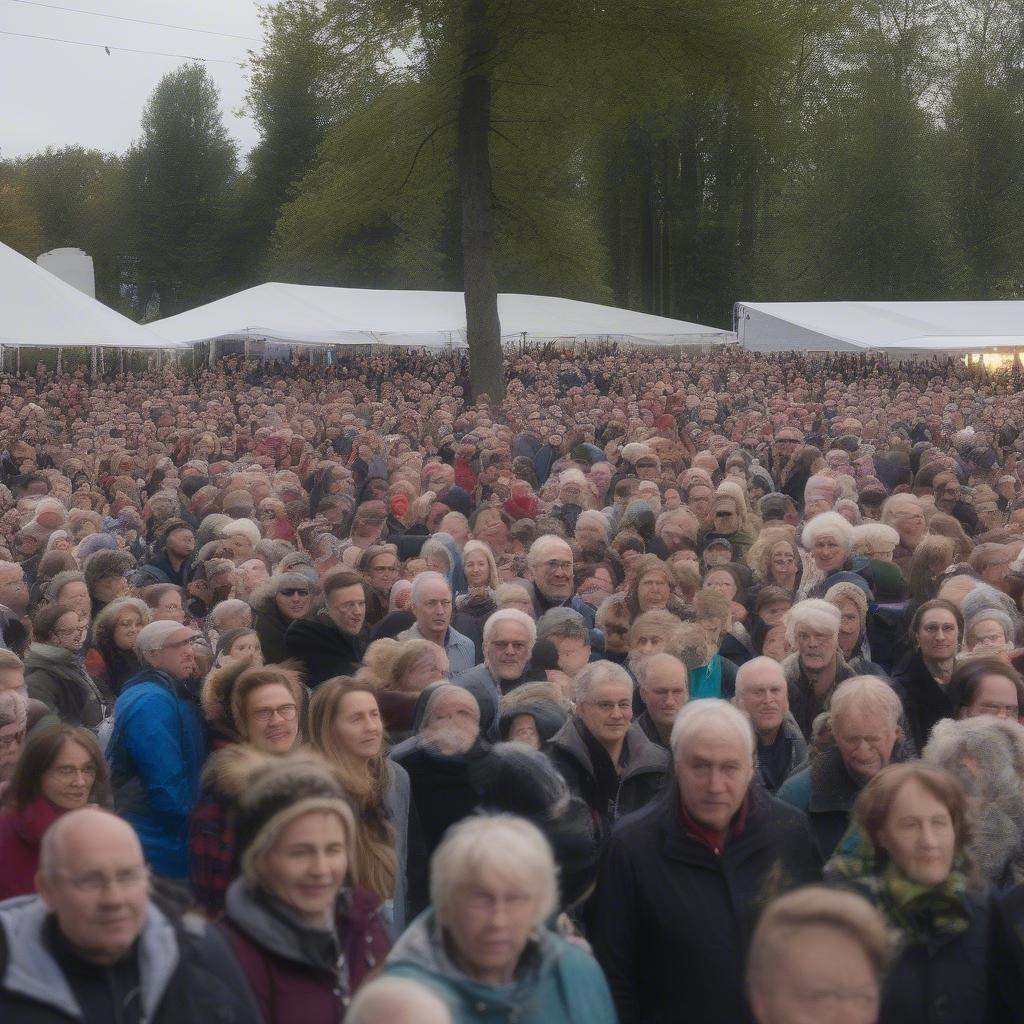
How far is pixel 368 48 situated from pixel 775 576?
666 inches

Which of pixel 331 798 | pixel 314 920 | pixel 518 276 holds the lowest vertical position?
pixel 314 920

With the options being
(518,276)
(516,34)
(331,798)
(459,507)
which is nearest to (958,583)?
(331,798)

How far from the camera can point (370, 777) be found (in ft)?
13.4

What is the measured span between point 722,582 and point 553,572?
0.80 m

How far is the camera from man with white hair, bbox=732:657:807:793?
4824mm

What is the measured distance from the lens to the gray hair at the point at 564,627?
5.87 m

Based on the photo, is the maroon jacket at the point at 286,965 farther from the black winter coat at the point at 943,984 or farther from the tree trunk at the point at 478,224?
the tree trunk at the point at 478,224

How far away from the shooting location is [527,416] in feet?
59.7

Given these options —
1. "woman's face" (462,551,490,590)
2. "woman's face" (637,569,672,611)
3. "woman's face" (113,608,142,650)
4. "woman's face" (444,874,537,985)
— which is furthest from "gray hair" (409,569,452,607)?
"woman's face" (444,874,537,985)

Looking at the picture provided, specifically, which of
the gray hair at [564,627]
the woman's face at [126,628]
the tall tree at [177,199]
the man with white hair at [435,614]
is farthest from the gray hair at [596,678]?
the tall tree at [177,199]

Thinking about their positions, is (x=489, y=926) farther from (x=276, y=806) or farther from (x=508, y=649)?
(x=508, y=649)

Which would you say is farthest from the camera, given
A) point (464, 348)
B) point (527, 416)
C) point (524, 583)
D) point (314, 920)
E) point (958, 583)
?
point (464, 348)

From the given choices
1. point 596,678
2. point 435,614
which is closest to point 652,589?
point 435,614

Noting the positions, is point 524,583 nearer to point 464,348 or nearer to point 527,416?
point 527,416
